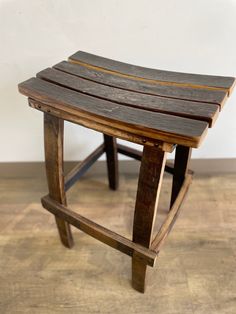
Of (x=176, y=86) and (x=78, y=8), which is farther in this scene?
(x=78, y=8)

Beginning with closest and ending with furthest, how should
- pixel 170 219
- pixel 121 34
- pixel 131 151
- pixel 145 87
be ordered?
pixel 145 87 < pixel 170 219 < pixel 121 34 < pixel 131 151

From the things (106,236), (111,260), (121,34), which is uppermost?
(121,34)

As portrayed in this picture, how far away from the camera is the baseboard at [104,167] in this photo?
134 centimetres

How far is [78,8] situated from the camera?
937 millimetres

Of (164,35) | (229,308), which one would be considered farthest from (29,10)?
(229,308)

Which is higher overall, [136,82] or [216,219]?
[136,82]

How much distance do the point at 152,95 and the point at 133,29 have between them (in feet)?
1.32

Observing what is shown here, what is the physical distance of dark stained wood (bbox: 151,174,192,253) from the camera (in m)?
0.79

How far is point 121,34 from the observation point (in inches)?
38.5

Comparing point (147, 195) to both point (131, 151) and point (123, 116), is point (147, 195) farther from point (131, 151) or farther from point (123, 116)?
point (131, 151)

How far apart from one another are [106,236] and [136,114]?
37 cm

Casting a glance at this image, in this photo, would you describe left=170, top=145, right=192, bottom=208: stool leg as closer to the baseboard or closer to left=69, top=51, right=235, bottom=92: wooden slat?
left=69, top=51, right=235, bottom=92: wooden slat

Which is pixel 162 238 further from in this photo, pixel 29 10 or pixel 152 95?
pixel 29 10

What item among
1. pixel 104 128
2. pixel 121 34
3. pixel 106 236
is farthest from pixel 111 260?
pixel 121 34
